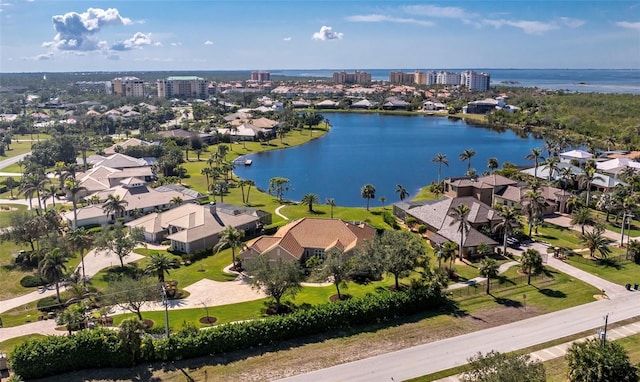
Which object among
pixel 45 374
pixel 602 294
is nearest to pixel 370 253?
pixel 602 294

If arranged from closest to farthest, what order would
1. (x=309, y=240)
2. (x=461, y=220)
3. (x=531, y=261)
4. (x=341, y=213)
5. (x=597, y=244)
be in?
1. (x=531, y=261)
2. (x=461, y=220)
3. (x=597, y=244)
4. (x=309, y=240)
5. (x=341, y=213)

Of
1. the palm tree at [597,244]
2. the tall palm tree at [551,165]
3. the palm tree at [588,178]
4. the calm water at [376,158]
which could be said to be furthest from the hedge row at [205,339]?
the tall palm tree at [551,165]

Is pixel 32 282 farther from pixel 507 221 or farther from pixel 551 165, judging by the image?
pixel 551 165

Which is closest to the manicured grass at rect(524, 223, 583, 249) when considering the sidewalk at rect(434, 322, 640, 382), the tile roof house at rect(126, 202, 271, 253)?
the sidewalk at rect(434, 322, 640, 382)

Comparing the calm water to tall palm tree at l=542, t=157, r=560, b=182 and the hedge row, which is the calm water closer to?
tall palm tree at l=542, t=157, r=560, b=182

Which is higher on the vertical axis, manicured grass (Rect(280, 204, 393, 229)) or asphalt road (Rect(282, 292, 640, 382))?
manicured grass (Rect(280, 204, 393, 229))

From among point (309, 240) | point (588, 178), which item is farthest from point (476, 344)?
point (588, 178)
